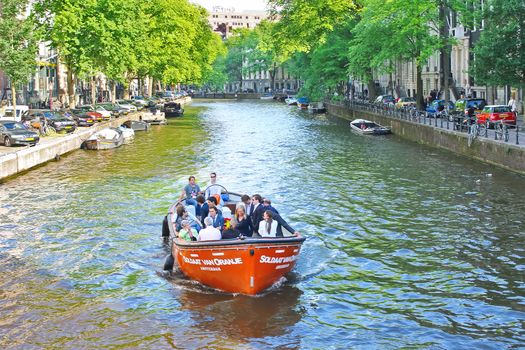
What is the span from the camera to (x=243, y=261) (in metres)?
19.5

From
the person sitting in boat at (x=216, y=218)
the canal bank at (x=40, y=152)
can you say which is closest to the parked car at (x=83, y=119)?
the canal bank at (x=40, y=152)

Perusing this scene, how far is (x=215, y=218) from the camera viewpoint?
22.0 meters

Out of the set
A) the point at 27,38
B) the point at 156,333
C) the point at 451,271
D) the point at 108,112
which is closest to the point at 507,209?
the point at 451,271

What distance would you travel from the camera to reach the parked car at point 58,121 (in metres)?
57.8

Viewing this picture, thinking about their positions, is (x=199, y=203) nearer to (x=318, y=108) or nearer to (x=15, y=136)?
(x=15, y=136)

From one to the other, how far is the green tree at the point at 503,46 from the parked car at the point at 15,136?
83.5 ft

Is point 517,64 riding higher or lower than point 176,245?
higher

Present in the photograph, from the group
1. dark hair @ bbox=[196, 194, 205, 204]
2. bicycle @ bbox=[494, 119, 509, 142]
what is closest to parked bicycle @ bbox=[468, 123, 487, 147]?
bicycle @ bbox=[494, 119, 509, 142]

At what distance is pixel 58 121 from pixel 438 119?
27.0 m

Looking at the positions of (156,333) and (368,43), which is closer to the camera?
(156,333)

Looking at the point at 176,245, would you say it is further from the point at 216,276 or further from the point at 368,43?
the point at 368,43

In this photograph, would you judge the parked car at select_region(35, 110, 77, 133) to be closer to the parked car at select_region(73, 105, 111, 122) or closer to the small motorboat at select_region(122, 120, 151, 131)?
the parked car at select_region(73, 105, 111, 122)

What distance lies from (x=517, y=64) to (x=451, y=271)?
27.2 metres

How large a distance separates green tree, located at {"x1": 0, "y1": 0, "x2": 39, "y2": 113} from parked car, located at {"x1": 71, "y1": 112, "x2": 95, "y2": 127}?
846cm
